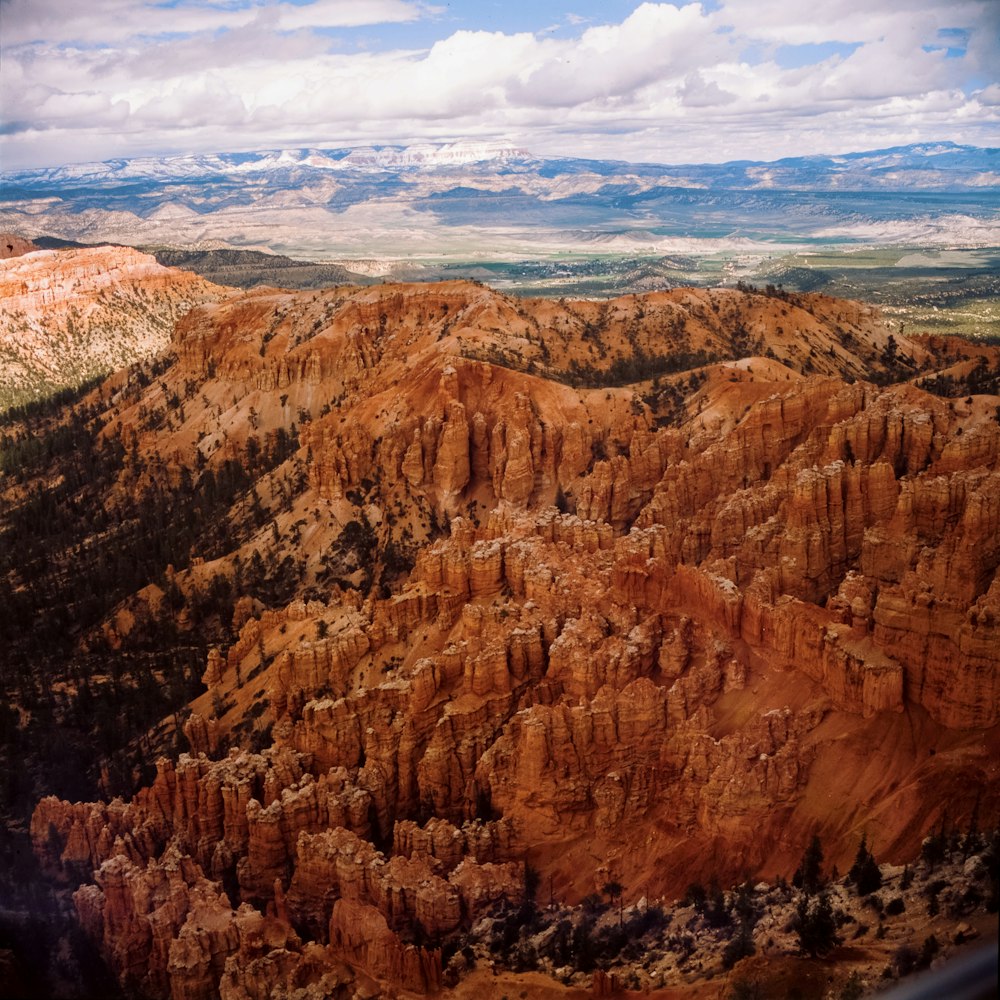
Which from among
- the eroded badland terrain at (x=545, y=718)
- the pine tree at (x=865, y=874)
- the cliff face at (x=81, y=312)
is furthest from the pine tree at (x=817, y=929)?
the cliff face at (x=81, y=312)

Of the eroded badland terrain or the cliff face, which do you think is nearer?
the eroded badland terrain

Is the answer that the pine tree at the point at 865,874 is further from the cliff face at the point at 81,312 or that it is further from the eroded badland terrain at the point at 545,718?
the cliff face at the point at 81,312

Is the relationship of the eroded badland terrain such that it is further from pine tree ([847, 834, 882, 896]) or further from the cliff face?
the cliff face

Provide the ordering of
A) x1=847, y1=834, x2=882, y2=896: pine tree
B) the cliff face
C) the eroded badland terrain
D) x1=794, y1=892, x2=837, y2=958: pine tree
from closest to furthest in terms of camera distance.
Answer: x1=794, y1=892, x2=837, y2=958: pine tree → x1=847, y1=834, x2=882, y2=896: pine tree → the eroded badland terrain → the cliff face

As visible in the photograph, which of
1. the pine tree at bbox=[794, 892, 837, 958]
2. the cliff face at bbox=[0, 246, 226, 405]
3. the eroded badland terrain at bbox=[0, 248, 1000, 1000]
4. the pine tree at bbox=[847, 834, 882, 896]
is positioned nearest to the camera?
the pine tree at bbox=[794, 892, 837, 958]

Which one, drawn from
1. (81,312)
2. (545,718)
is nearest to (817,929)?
(545,718)

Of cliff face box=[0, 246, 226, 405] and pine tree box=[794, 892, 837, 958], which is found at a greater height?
cliff face box=[0, 246, 226, 405]

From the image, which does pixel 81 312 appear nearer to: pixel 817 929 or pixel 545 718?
pixel 545 718

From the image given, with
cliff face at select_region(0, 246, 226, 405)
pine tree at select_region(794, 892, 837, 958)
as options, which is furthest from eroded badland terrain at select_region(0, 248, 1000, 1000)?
cliff face at select_region(0, 246, 226, 405)

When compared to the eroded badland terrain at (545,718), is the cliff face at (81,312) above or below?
above
